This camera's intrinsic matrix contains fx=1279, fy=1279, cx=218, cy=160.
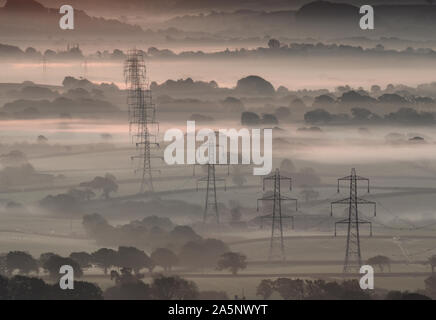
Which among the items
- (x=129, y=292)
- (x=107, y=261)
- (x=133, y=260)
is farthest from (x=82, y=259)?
(x=129, y=292)

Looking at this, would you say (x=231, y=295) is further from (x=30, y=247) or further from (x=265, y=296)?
(x=30, y=247)

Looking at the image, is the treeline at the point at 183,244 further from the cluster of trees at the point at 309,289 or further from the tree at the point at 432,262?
the cluster of trees at the point at 309,289

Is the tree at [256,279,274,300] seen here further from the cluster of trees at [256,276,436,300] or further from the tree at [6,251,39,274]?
the tree at [6,251,39,274]

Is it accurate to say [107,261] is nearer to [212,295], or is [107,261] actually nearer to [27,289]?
[27,289]

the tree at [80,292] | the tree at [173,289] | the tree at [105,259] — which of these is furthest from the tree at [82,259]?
the tree at [80,292]

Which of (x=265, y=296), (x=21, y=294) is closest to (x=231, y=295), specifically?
(x=265, y=296)
